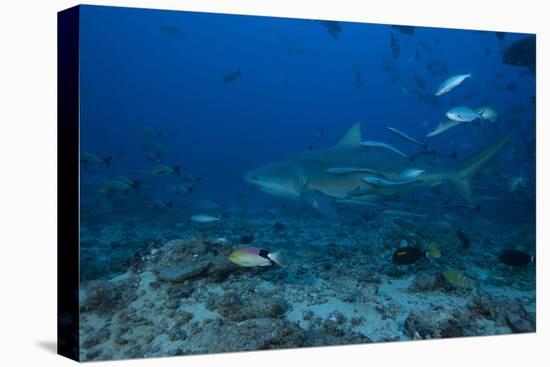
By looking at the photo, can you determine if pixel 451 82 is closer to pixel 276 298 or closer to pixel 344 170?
pixel 344 170

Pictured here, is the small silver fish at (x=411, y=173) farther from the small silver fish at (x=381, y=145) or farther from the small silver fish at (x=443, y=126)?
the small silver fish at (x=443, y=126)

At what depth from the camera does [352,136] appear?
7051mm

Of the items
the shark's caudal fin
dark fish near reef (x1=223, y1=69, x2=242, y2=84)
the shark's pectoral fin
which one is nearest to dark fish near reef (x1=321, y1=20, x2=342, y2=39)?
dark fish near reef (x1=223, y1=69, x2=242, y2=84)

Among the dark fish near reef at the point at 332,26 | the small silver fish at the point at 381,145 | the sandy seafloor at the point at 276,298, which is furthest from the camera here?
the small silver fish at the point at 381,145

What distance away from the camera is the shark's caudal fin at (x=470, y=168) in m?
6.47

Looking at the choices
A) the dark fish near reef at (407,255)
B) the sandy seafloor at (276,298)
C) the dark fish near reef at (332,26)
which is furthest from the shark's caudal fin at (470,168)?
the dark fish near reef at (332,26)

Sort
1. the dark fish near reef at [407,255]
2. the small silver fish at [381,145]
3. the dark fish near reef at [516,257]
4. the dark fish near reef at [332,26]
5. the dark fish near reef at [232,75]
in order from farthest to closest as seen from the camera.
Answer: the dark fish near reef at [232,75]
the dark fish near reef at [516,257]
the small silver fish at [381,145]
the dark fish near reef at [332,26]
the dark fish near reef at [407,255]

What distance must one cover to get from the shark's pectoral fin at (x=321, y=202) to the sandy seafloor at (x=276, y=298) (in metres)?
0.56

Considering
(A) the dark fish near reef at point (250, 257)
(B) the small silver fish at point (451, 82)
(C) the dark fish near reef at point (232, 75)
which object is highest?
(C) the dark fish near reef at point (232, 75)

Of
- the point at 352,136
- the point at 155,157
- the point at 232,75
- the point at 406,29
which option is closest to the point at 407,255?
the point at 352,136

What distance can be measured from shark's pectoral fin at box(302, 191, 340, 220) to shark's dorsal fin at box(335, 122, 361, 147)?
780mm

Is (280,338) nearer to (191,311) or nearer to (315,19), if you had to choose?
(191,311)

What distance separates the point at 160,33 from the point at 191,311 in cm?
363

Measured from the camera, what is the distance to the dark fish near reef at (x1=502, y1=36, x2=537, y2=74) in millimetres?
6962
